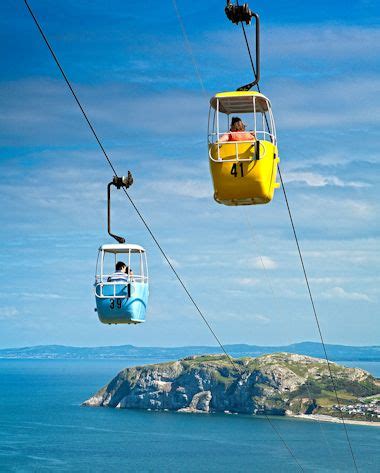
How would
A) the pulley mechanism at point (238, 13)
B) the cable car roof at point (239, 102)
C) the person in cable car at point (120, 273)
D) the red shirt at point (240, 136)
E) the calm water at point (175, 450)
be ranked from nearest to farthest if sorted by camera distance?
the pulley mechanism at point (238, 13)
the cable car roof at point (239, 102)
the red shirt at point (240, 136)
the person in cable car at point (120, 273)
the calm water at point (175, 450)

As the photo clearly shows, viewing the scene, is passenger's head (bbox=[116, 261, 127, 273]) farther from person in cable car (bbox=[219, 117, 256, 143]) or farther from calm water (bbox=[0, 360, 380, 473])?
calm water (bbox=[0, 360, 380, 473])

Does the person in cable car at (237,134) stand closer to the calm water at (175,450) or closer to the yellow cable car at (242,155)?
the yellow cable car at (242,155)

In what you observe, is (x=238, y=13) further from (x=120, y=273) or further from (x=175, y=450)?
(x=175, y=450)

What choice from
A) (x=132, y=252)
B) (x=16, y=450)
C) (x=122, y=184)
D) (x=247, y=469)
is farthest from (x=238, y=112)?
(x=16, y=450)

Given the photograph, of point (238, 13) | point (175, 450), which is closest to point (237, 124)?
point (238, 13)

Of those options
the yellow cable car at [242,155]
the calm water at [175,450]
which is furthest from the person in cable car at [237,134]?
the calm water at [175,450]

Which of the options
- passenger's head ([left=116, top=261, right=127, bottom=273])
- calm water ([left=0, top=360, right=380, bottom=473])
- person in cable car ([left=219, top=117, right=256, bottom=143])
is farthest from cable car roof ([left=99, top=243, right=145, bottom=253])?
calm water ([left=0, top=360, right=380, bottom=473])
